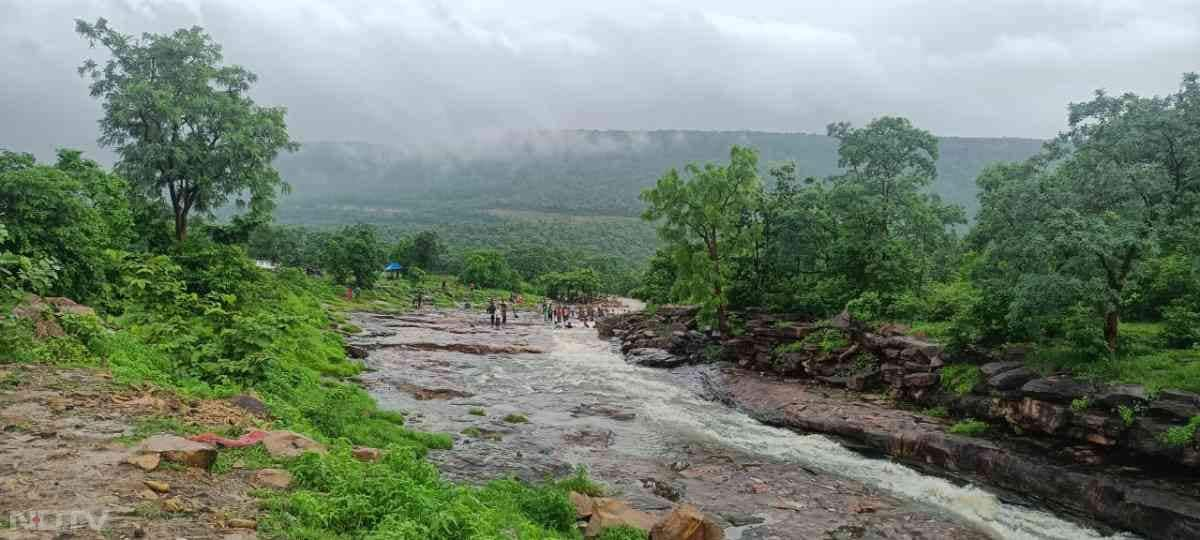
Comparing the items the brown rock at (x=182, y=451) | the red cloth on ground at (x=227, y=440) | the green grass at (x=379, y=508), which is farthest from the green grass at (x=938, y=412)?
the brown rock at (x=182, y=451)

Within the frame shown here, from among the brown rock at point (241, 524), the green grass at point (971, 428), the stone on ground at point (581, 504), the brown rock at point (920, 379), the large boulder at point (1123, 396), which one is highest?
the brown rock at point (241, 524)

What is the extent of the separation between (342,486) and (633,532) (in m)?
5.18

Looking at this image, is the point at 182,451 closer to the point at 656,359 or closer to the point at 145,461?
the point at 145,461

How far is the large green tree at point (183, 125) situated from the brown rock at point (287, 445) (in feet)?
89.3

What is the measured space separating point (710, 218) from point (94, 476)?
110 feet

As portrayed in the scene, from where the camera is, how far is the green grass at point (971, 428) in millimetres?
19062

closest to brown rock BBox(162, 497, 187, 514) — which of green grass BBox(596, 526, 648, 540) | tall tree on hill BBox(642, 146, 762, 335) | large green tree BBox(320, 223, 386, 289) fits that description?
green grass BBox(596, 526, 648, 540)

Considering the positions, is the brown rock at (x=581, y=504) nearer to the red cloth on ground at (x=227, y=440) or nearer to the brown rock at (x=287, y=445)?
the brown rock at (x=287, y=445)

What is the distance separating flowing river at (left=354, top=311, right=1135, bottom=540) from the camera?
1416 cm

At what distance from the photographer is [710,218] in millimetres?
38469

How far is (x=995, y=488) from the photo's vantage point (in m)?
16.5

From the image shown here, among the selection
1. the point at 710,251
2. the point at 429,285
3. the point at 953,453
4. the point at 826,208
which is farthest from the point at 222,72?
the point at 429,285

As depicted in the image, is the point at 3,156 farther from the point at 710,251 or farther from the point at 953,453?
the point at 710,251

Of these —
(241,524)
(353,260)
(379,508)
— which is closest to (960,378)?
(379,508)
